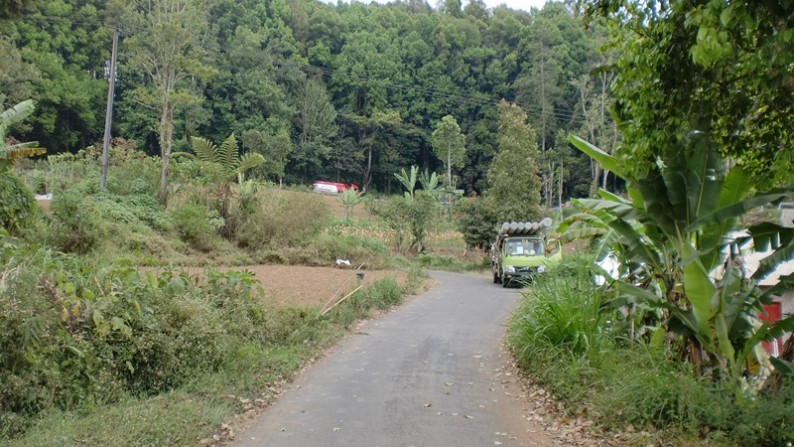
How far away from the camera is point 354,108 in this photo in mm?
86000

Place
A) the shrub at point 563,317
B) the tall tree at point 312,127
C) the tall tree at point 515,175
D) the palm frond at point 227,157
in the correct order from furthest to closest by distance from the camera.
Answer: the tall tree at point 312,127 < the tall tree at point 515,175 < the palm frond at point 227,157 < the shrub at point 563,317

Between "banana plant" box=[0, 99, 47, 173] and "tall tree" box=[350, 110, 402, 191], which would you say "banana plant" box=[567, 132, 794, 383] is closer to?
"banana plant" box=[0, 99, 47, 173]

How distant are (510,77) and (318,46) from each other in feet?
84.6

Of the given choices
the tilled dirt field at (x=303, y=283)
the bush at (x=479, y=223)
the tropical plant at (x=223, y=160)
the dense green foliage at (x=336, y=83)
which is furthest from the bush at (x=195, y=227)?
the dense green foliage at (x=336, y=83)

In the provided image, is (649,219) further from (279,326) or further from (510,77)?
(510,77)

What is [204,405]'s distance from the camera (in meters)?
7.99

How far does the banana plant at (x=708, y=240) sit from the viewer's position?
24.2 ft

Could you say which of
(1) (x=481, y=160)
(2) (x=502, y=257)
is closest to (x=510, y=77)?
(1) (x=481, y=160)

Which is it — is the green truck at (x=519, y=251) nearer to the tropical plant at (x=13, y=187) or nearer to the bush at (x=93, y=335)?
A: the tropical plant at (x=13, y=187)

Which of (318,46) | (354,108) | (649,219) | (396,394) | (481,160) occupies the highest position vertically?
(318,46)

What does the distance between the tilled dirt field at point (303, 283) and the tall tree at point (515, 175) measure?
42.3 feet

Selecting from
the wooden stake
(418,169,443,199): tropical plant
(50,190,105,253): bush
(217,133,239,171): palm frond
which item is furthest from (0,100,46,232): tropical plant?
(418,169,443,199): tropical plant

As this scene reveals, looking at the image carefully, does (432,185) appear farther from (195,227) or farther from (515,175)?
(195,227)

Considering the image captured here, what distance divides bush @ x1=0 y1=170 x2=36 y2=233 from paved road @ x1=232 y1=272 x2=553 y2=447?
1080cm
